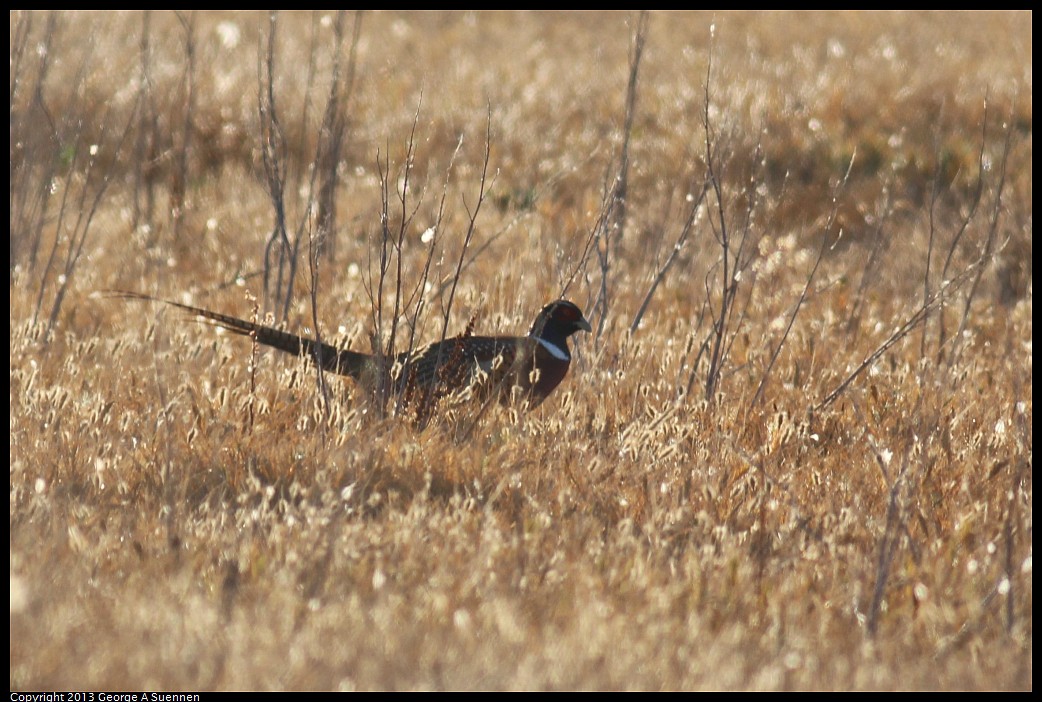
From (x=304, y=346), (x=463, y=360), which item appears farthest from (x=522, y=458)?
(x=304, y=346)

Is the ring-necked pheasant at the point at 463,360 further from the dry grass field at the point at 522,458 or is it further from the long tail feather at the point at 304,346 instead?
the dry grass field at the point at 522,458

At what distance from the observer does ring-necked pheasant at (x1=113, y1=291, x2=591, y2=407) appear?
4.72 metres

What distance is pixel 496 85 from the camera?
1265cm

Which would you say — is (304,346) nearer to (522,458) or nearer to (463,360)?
(463,360)

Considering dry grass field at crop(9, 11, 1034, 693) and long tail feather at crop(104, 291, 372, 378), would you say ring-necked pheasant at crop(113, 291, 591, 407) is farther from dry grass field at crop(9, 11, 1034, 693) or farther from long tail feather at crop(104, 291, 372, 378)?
dry grass field at crop(9, 11, 1034, 693)

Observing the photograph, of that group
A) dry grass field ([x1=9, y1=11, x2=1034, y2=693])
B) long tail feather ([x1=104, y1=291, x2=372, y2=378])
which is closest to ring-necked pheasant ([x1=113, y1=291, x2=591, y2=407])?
long tail feather ([x1=104, y1=291, x2=372, y2=378])

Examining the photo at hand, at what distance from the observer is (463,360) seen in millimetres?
5031

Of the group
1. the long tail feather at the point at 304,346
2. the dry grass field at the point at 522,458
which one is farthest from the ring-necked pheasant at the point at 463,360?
the dry grass field at the point at 522,458

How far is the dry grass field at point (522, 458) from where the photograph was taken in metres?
2.85

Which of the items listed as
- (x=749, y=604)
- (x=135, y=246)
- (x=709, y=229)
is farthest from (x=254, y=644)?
(x=709, y=229)

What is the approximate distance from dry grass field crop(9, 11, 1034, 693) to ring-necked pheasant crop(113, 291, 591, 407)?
102 mm

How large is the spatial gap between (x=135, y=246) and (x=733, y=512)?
17.0 ft

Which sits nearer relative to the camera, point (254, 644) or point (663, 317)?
point (254, 644)

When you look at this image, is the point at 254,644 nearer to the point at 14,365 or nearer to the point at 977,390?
the point at 14,365
